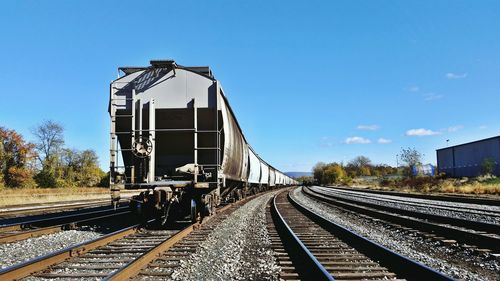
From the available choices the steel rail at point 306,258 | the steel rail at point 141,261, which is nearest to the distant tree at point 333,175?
the steel rail at point 306,258

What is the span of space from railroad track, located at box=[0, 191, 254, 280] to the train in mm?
1641

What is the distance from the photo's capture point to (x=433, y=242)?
8289mm

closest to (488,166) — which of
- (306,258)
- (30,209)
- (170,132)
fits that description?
(170,132)

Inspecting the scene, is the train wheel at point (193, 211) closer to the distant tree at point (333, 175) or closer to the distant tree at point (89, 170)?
the distant tree at point (89, 170)

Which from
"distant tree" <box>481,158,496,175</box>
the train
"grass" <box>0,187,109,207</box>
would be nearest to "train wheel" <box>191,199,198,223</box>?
the train

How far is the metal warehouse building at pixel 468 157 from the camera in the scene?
48.9 metres

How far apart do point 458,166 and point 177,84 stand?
58724mm

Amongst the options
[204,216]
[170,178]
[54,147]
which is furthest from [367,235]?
[54,147]

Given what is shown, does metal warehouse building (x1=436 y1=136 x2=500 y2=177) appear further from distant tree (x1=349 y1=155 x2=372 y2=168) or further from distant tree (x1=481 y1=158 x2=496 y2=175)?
distant tree (x1=349 y1=155 x2=372 y2=168)

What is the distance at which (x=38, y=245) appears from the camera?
8023 millimetres

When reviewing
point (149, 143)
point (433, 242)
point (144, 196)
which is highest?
point (149, 143)

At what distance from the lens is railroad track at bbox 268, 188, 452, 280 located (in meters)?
5.20

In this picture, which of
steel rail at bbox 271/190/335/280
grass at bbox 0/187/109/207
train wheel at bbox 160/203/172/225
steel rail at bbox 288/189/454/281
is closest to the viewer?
steel rail at bbox 288/189/454/281

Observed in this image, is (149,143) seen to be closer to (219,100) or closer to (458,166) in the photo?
(219,100)
